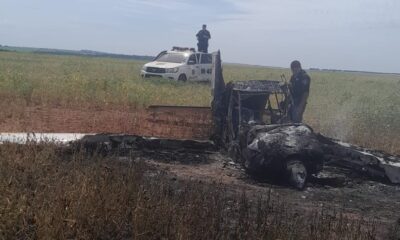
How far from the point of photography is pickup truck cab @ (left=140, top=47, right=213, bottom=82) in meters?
20.4

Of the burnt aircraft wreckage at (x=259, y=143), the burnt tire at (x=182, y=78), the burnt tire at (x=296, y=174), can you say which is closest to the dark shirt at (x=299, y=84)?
the burnt aircraft wreckage at (x=259, y=143)

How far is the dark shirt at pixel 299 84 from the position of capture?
32.1 feet

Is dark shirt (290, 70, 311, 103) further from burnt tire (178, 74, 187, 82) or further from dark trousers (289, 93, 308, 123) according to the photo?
burnt tire (178, 74, 187, 82)

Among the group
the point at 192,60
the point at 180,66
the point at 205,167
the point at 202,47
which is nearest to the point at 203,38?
the point at 202,47

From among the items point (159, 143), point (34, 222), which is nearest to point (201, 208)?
point (34, 222)

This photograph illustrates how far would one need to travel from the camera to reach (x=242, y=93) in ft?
27.7

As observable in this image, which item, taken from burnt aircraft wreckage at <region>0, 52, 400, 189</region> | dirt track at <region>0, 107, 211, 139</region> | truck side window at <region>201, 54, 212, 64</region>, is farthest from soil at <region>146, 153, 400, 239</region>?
truck side window at <region>201, 54, 212, 64</region>

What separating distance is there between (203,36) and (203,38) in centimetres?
15

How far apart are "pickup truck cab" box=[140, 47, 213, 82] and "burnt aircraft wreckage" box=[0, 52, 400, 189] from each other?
34.4 feet

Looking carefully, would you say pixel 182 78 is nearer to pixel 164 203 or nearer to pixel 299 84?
pixel 299 84

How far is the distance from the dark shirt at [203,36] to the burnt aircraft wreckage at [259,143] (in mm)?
8508

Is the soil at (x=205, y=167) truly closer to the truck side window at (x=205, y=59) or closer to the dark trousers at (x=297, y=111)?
the dark trousers at (x=297, y=111)

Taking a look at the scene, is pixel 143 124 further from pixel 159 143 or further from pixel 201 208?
pixel 201 208

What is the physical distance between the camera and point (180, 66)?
20438 millimetres
